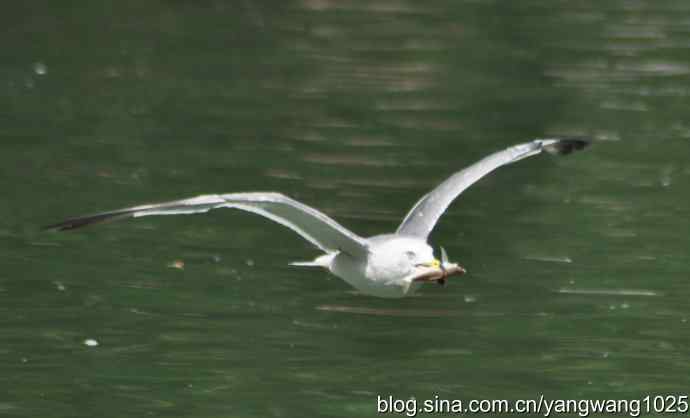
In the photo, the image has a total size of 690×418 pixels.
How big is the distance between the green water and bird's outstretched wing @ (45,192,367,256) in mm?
1338

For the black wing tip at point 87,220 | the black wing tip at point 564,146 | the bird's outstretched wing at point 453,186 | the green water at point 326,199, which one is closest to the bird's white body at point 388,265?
the bird's outstretched wing at point 453,186

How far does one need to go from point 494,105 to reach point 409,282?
423 inches

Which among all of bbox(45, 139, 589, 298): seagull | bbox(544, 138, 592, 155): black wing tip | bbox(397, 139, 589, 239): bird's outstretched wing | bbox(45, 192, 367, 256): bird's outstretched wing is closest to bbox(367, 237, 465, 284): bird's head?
bbox(45, 139, 589, 298): seagull

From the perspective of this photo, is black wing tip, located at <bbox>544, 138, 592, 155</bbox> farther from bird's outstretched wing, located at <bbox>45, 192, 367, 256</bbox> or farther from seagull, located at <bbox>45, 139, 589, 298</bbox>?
bird's outstretched wing, located at <bbox>45, 192, 367, 256</bbox>

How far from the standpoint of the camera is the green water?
38.6 ft

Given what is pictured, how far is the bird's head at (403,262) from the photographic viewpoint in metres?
10.1

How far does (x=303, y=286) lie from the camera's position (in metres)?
13.6

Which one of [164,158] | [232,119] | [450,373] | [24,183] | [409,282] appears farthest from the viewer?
[232,119]

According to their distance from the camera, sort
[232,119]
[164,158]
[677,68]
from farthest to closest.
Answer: [677,68] < [232,119] < [164,158]

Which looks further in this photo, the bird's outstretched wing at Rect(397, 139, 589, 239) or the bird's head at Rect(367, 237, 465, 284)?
the bird's outstretched wing at Rect(397, 139, 589, 239)

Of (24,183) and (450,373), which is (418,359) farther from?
(24,183)

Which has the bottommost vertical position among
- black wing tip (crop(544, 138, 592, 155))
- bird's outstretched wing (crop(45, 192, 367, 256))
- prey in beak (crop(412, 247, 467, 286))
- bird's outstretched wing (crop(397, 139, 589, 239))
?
prey in beak (crop(412, 247, 467, 286))

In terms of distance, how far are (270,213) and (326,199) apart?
5968 millimetres

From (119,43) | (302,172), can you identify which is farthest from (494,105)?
(119,43)
